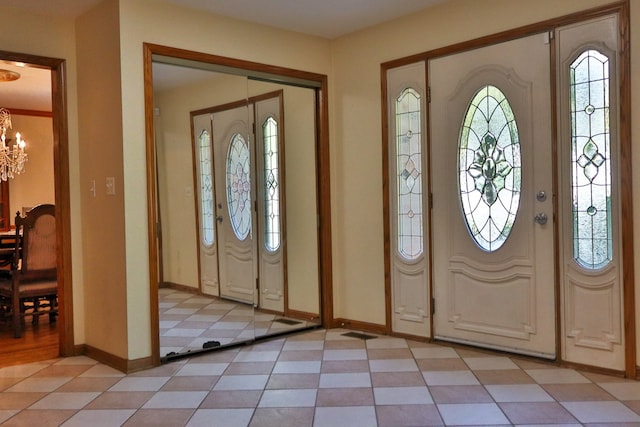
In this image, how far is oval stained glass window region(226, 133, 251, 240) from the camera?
13.6 ft

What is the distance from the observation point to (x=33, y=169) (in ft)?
24.8

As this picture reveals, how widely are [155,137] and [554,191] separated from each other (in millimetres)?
2553

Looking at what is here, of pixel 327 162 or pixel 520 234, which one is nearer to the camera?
pixel 520 234

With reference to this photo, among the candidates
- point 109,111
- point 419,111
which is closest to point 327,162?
point 419,111

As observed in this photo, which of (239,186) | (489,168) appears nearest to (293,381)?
(239,186)

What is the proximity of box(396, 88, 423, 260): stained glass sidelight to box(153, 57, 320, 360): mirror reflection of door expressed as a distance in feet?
Answer: 2.59

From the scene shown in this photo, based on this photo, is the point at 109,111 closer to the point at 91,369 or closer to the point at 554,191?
the point at 91,369

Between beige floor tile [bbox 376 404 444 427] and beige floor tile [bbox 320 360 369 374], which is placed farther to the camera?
beige floor tile [bbox 320 360 369 374]

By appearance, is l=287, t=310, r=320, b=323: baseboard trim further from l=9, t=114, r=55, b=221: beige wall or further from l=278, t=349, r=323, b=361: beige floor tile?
Answer: l=9, t=114, r=55, b=221: beige wall

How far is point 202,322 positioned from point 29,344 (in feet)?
4.91

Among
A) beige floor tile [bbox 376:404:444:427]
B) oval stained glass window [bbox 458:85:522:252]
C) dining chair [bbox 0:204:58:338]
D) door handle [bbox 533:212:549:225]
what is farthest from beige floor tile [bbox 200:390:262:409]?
dining chair [bbox 0:204:58:338]

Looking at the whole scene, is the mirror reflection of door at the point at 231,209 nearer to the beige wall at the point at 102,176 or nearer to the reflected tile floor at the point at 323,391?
the beige wall at the point at 102,176

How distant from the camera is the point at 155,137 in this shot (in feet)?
11.9

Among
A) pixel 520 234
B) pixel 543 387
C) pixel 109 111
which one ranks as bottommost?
pixel 543 387
